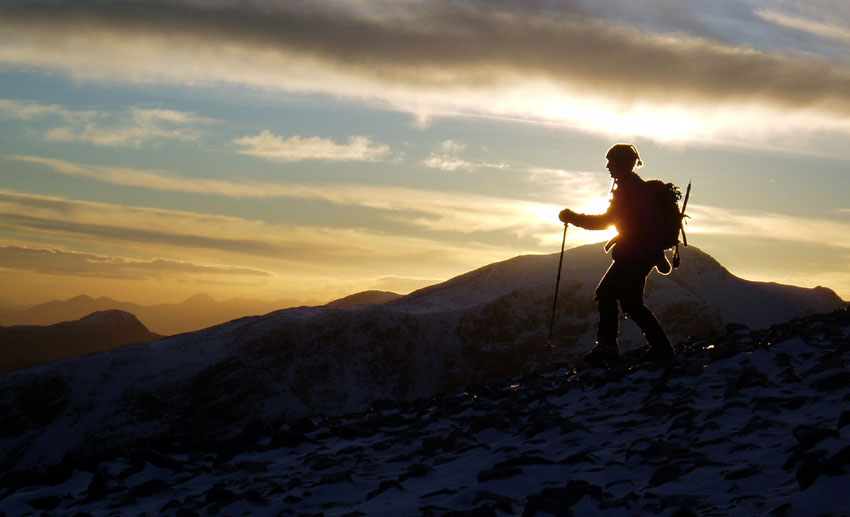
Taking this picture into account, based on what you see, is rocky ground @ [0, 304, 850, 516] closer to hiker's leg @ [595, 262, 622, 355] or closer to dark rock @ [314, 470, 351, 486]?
dark rock @ [314, 470, 351, 486]

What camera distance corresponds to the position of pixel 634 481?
8117mm

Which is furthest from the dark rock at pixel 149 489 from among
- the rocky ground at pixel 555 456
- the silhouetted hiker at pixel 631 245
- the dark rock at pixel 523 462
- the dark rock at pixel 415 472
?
the silhouetted hiker at pixel 631 245

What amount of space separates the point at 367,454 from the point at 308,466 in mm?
832

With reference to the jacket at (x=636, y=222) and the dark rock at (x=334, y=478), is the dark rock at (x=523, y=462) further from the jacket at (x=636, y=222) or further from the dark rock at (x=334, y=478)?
the jacket at (x=636, y=222)

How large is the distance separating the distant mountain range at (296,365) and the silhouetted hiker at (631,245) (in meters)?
49.8

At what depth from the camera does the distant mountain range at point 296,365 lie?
218 ft

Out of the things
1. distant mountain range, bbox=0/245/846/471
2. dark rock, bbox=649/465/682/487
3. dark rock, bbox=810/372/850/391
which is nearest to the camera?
dark rock, bbox=649/465/682/487

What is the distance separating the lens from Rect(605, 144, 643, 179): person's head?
1480 centimetres

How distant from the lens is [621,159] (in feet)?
48.5

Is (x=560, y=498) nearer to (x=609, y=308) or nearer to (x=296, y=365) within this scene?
(x=609, y=308)

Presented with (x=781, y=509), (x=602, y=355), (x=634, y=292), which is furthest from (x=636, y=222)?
(x=781, y=509)

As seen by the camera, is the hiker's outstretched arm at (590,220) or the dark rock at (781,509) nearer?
the dark rock at (781,509)

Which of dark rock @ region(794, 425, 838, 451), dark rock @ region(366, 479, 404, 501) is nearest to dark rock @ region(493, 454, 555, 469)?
dark rock @ region(366, 479, 404, 501)

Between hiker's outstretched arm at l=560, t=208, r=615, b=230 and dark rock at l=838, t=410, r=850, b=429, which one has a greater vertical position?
hiker's outstretched arm at l=560, t=208, r=615, b=230
